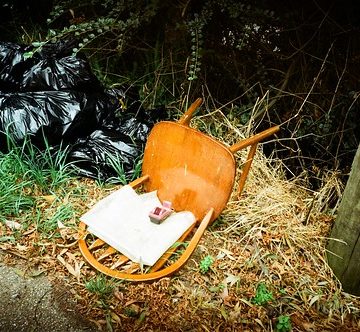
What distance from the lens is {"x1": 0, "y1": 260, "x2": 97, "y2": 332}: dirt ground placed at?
1886mm

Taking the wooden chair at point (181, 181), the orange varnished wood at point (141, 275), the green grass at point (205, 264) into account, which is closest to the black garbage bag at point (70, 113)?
the wooden chair at point (181, 181)

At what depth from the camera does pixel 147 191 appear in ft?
8.52

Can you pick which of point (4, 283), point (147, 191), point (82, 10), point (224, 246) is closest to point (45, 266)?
point (4, 283)

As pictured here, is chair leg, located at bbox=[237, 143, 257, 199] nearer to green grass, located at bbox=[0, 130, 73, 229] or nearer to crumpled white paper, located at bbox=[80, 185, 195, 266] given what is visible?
crumpled white paper, located at bbox=[80, 185, 195, 266]

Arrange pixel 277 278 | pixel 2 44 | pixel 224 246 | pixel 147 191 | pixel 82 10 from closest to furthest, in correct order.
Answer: pixel 277 278 < pixel 224 246 < pixel 147 191 < pixel 2 44 < pixel 82 10

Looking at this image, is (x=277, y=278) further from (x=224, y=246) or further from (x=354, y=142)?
(x=354, y=142)

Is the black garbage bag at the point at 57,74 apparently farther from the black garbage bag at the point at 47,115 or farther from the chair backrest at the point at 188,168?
the chair backrest at the point at 188,168

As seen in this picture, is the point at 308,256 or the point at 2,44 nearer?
the point at 308,256

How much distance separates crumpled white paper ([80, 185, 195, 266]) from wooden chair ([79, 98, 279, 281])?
0.05 meters

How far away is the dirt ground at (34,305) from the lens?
6.19ft

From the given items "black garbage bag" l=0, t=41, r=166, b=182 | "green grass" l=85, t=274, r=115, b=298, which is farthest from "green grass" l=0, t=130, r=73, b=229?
"green grass" l=85, t=274, r=115, b=298

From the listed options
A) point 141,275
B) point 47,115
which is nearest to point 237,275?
point 141,275

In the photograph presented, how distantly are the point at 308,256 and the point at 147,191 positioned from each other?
1.11 meters

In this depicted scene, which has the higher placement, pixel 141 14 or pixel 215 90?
pixel 141 14
